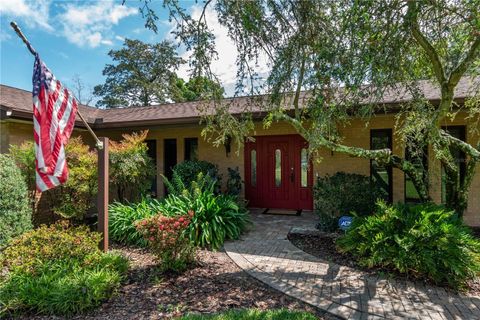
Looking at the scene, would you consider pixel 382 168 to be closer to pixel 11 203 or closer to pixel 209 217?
pixel 209 217

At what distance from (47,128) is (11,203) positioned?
3052mm

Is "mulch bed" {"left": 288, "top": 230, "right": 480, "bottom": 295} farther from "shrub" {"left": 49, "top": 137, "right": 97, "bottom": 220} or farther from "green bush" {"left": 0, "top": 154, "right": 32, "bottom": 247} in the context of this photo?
"green bush" {"left": 0, "top": 154, "right": 32, "bottom": 247}

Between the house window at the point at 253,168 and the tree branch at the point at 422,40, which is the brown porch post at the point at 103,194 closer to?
the tree branch at the point at 422,40

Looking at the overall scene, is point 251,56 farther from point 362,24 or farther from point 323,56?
point 362,24

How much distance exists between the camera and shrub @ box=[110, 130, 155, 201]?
7055 millimetres

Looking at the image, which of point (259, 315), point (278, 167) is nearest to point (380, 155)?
point (259, 315)

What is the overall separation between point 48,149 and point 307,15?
4.15m

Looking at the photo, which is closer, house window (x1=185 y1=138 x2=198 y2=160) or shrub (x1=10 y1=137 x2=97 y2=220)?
shrub (x1=10 y1=137 x2=97 y2=220)

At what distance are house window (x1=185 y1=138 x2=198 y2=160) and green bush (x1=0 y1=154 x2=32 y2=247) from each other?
16.1ft

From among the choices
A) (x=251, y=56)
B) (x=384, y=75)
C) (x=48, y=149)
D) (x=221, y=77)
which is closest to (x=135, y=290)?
(x=48, y=149)

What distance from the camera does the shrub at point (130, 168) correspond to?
7055mm

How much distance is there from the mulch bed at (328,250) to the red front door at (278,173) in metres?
2.82

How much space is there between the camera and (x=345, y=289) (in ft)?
12.0

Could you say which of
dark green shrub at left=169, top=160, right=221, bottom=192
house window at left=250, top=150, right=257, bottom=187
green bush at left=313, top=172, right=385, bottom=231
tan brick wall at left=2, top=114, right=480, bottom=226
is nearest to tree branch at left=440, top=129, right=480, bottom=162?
tan brick wall at left=2, top=114, right=480, bottom=226
